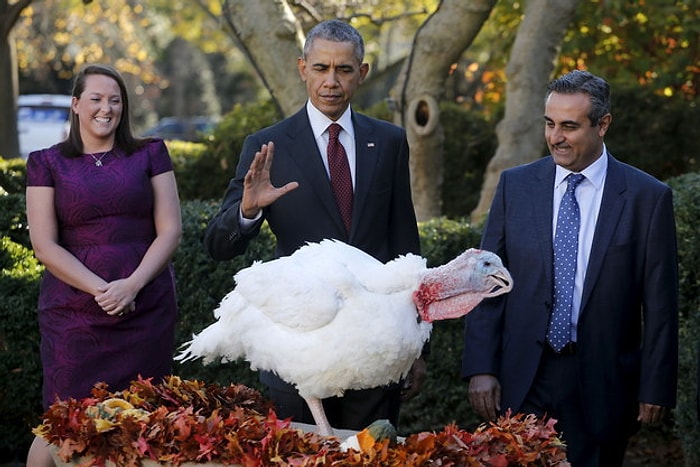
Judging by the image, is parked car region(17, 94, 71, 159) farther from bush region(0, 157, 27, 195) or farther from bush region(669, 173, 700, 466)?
bush region(669, 173, 700, 466)

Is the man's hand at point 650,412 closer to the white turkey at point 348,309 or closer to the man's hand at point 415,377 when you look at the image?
the man's hand at point 415,377

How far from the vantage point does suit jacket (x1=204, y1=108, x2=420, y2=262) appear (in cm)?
392

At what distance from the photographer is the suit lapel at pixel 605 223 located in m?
4.07

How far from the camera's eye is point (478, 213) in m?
8.38

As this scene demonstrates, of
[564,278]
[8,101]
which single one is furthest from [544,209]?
[8,101]

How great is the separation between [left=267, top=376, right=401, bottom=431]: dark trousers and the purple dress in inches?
39.5

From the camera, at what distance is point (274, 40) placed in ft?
26.6

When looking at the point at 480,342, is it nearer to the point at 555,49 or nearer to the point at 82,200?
the point at 82,200

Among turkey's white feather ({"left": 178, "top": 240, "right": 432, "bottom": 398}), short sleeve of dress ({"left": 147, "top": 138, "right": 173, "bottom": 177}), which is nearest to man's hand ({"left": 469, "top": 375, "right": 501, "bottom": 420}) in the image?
turkey's white feather ({"left": 178, "top": 240, "right": 432, "bottom": 398})

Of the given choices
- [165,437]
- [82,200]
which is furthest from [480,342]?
[82,200]

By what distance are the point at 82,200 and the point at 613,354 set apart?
2.28 m

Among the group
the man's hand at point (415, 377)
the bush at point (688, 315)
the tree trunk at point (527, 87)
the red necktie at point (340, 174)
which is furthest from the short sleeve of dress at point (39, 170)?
the tree trunk at point (527, 87)

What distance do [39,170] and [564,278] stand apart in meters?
2.25

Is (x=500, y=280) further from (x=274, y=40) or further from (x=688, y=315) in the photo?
(x=274, y=40)
